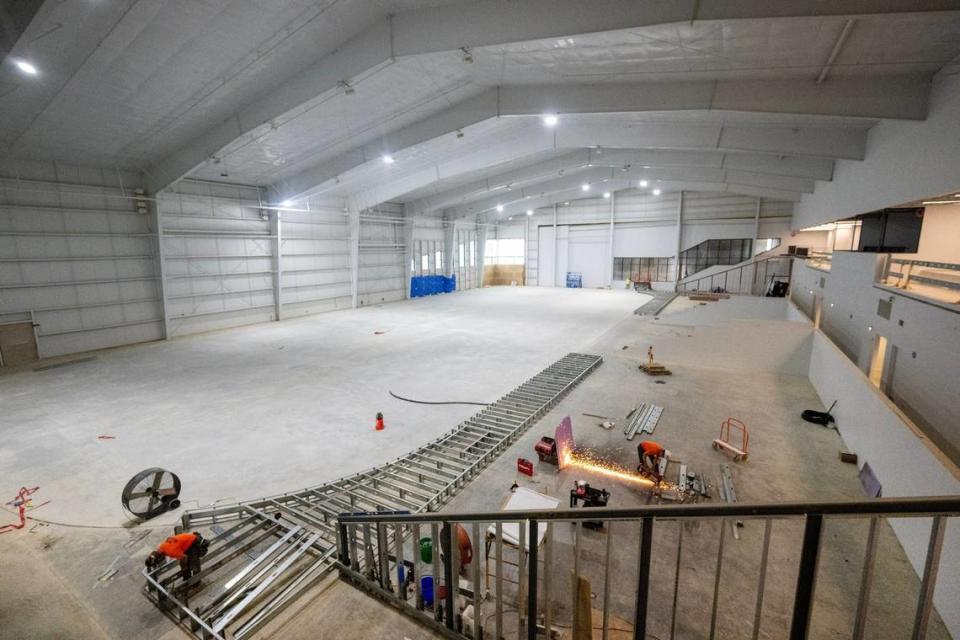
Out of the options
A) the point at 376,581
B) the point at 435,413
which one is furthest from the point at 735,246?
the point at 376,581

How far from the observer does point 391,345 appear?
14.7 meters

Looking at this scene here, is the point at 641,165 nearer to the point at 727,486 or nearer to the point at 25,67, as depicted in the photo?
the point at 727,486

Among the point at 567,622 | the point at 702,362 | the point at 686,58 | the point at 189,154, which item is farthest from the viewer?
the point at 189,154

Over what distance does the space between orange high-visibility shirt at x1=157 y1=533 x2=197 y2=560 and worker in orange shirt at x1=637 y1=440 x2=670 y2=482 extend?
5.78 m

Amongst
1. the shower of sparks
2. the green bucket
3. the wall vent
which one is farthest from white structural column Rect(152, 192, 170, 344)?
the wall vent

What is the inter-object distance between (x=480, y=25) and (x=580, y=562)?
8.27 meters

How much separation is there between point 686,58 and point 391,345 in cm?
1130

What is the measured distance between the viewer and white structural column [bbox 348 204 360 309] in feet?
69.8

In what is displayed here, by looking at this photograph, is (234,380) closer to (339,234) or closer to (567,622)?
(567,622)

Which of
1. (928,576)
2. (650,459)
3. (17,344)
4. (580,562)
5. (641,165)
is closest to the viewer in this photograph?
(928,576)

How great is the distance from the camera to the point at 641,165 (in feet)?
55.8

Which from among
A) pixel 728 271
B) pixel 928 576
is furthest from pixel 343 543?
pixel 728 271

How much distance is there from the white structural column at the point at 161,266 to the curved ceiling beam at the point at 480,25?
544 centimetres

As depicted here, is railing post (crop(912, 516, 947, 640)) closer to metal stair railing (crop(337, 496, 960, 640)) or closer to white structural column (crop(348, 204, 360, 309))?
metal stair railing (crop(337, 496, 960, 640))
